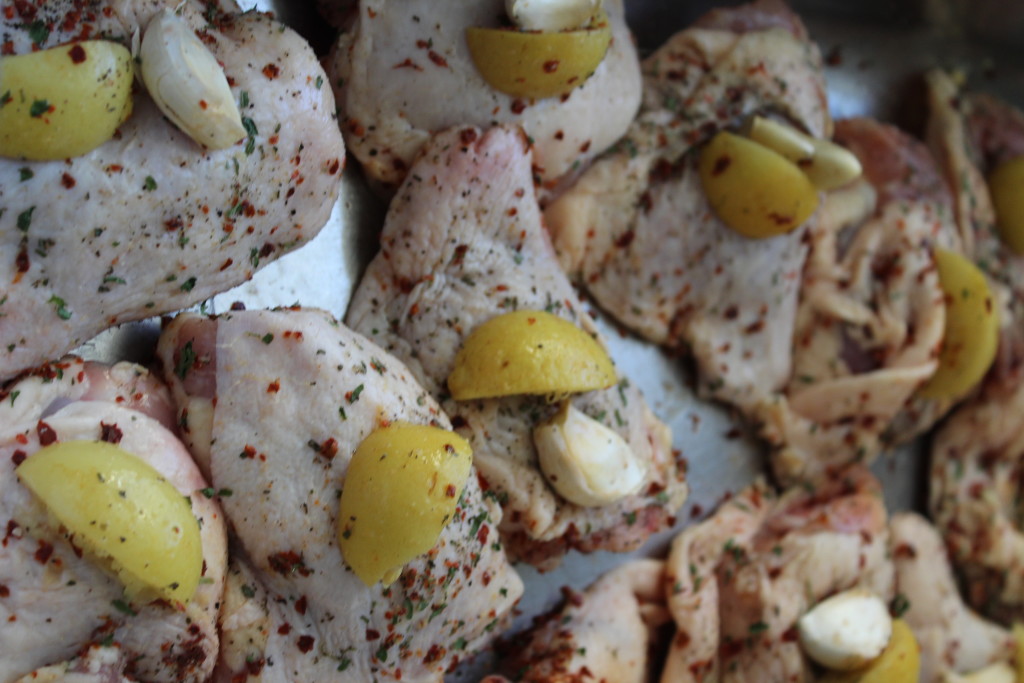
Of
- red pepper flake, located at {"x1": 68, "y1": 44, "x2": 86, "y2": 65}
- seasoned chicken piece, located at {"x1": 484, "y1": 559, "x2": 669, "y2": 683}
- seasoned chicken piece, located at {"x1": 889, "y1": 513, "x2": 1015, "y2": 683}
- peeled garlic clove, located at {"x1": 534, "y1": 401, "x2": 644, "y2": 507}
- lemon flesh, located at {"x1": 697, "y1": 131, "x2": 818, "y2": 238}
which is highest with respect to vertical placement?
red pepper flake, located at {"x1": 68, "y1": 44, "x2": 86, "y2": 65}

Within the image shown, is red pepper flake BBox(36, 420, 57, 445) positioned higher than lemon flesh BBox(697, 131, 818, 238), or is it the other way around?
red pepper flake BBox(36, 420, 57, 445)

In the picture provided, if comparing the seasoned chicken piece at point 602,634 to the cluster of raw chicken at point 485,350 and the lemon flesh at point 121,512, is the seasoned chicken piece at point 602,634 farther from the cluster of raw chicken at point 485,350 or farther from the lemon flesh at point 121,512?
the lemon flesh at point 121,512

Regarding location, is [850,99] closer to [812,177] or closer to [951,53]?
[951,53]

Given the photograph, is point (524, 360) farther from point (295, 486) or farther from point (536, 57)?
point (536, 57)

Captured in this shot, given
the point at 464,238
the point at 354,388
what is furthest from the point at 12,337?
the point at 464,238

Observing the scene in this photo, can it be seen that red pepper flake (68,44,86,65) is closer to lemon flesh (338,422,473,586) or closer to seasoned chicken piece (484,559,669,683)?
lemon flesh (338,422,473,586)

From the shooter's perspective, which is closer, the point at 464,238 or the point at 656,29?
the point at 464,238

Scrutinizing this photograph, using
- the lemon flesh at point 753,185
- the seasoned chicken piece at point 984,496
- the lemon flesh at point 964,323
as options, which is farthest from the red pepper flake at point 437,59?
the seasoned chicken piece at point 984,496

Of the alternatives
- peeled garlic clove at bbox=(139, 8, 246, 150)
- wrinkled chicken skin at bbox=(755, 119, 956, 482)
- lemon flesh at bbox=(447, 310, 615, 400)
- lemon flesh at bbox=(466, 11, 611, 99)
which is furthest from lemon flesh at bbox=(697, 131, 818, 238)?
peeled garlic clove at bbox=(139, 8, 246, 150)
